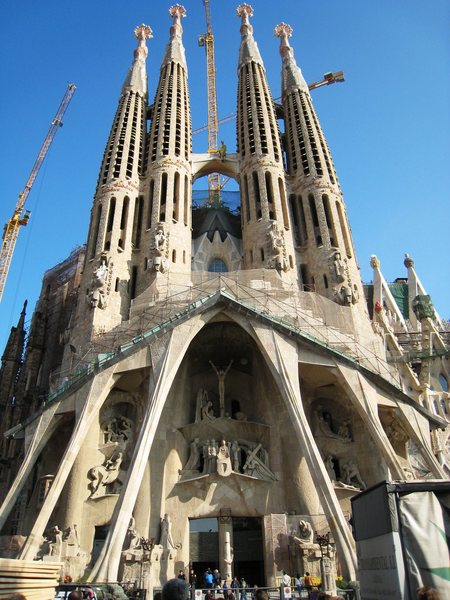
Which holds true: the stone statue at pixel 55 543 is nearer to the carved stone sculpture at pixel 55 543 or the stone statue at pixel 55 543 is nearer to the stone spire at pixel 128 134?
the carved stone sculpture at pixel 55 543

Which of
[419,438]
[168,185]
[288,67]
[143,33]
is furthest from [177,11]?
[419,438]

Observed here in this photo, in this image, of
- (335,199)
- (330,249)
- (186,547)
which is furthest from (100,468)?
(335,199)

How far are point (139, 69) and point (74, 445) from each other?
29.4 m

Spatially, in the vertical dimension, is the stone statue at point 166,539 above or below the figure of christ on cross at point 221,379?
below

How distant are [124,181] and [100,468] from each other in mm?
16598

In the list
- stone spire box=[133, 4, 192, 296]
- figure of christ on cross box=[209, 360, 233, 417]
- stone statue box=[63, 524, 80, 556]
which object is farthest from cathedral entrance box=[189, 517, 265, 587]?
stone spire box=[133, 4, 192, 296]

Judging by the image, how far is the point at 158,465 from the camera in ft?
64.2

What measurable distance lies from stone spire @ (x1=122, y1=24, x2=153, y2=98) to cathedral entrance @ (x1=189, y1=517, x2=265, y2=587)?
1117 inches

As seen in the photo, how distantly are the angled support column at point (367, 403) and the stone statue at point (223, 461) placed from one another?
538cm

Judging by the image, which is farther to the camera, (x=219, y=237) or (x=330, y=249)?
(x=219, y=237)

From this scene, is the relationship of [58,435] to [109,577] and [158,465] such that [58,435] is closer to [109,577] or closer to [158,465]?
[158,465]

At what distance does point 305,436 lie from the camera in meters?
17.3

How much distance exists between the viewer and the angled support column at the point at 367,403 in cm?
1756

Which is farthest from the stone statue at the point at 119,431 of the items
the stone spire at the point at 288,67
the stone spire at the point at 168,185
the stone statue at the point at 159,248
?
the stone spire at the point at 288,67
